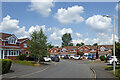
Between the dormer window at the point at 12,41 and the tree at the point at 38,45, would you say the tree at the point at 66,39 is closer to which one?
the dormer window at the point at 12,41

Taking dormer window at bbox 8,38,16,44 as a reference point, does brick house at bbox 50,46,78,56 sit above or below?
below

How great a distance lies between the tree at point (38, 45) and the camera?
25219 mm

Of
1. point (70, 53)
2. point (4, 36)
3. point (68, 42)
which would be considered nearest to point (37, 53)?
point (4, 36)

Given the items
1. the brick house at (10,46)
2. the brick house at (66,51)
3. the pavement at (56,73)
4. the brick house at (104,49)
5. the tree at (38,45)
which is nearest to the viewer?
the pavement at (56,73)

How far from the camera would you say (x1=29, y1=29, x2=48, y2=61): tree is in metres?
25.2

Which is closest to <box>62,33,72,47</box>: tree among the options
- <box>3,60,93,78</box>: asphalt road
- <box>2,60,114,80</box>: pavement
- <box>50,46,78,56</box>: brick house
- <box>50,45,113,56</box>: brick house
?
<box>50,46,78,56</box>: brick house

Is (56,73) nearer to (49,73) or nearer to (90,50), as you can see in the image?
(49,73)

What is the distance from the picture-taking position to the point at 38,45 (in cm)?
2539

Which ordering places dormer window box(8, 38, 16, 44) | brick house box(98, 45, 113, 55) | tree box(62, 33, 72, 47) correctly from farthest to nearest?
tree box(62, 33, 72, 47) → brick house box(98, 45, 113, 55) → dormer window box(8, 38, 16, 44)

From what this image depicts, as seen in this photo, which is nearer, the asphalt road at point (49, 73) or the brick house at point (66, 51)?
the asphalt road at point (49, 73)

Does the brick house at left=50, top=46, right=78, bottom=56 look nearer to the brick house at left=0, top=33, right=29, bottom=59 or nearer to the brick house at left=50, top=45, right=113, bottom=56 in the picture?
the brick house at left=50, top=45, right=113, bottom=56

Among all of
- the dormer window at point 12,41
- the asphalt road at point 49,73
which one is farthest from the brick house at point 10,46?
the asphalt road at point 49,73

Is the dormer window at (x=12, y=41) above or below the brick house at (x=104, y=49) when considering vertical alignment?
above

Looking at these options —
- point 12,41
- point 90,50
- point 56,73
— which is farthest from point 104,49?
point 56,73
